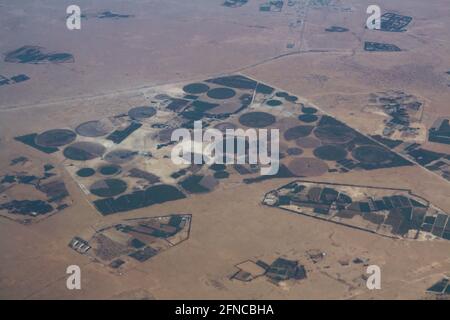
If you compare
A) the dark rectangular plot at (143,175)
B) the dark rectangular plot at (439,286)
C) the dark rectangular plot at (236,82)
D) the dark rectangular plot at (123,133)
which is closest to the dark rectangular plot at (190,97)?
the dark rectangular plot at (236,82)

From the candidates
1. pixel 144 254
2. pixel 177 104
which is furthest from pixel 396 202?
pixel 177 104

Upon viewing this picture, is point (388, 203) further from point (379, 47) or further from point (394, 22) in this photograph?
point (394, 22)

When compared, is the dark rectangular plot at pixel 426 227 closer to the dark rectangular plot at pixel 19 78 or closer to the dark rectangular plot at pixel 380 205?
the dark rectangular plot at pixel 380 205

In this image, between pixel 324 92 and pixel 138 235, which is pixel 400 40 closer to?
pixel 324 92

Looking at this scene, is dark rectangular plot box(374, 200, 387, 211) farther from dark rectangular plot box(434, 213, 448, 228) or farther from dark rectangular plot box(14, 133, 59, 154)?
dark rectangular plot box(14, 133, 59, 154)

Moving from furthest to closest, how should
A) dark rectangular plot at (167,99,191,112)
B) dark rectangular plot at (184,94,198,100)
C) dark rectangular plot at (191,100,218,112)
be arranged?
1. dark rectangular plot at (184,94,198,100)
2. dark rectangular plot at (167,99,191,112)
3. dark rectangular plot at (191,100,218,112)

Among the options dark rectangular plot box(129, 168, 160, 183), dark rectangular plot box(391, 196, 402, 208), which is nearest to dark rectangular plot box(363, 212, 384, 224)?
dark rectangular plot box(391, 196, 402, 208)
